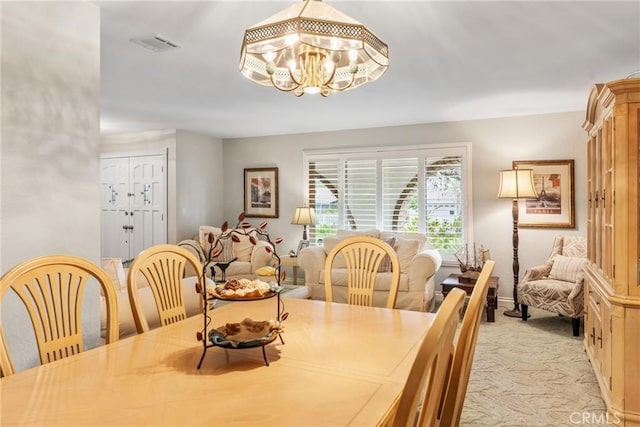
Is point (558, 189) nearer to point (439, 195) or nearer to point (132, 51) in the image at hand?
point (439, 195)

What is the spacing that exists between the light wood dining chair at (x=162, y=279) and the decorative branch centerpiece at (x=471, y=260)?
3480 mm

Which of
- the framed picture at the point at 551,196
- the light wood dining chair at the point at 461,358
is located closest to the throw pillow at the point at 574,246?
the framed picture at the point at 551,196

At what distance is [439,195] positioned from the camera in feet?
19.2

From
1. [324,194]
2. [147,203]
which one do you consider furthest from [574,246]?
[147,203]

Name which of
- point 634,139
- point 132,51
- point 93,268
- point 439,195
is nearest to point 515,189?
point 439,195

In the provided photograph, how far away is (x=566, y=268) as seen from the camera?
4496 mm

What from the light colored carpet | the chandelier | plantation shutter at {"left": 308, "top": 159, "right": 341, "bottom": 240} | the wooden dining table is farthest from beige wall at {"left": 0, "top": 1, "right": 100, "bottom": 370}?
plantation shutter at {"left": 308, "top": 159, "right": 341, "bottom": 240}

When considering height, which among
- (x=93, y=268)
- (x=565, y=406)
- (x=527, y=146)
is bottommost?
(x=565, y=406)

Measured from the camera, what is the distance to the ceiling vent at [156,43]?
290cm

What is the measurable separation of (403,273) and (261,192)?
3.08m

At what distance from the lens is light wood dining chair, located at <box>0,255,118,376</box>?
1.49 metres

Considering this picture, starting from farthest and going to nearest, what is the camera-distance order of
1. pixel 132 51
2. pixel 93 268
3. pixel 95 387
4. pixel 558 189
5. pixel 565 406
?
pixel 558 189, pixel 132 51, pixel 565 406, pixel 93 268, pixel 95 387

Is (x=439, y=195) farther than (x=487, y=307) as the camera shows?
Yes

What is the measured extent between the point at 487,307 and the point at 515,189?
1.39m
